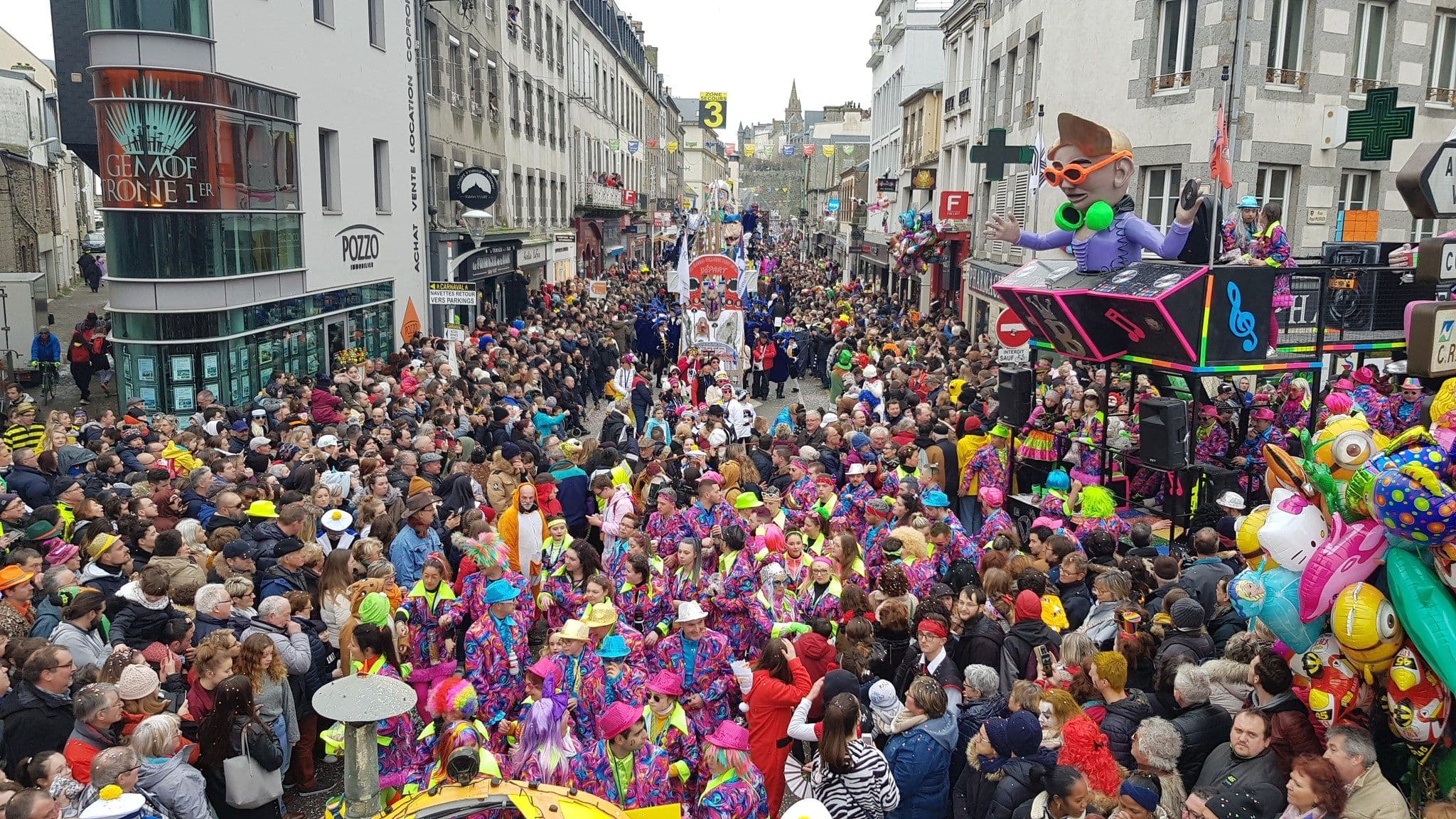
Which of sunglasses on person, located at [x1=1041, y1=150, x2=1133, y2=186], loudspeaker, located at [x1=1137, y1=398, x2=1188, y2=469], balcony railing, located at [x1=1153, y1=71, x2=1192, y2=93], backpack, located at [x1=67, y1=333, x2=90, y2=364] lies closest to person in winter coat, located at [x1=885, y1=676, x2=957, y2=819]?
loudspeaker, located at [x1=1137, y1=398, x2=1188, y2=469]

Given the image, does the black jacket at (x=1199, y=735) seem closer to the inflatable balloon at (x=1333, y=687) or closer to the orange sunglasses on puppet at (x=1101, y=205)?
the inflatable balloon at (x=1333, y=687)

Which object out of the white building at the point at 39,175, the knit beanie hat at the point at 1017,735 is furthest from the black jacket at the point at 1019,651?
the white building at the point at 39,175

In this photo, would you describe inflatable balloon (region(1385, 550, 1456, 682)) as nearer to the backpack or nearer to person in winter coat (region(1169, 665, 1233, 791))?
person in winter coat (region(1169, 665, 1233, 791))

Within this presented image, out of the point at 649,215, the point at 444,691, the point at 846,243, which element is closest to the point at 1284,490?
the point at 444,691

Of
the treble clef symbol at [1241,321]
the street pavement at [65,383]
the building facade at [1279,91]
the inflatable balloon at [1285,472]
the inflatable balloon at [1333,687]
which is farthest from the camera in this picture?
the street pavement at [65,383]

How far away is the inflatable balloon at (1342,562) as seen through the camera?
15.0ft

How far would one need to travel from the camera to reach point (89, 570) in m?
7.00

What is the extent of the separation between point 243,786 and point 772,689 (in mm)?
2966

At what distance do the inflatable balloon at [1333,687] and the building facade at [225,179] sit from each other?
14478mm

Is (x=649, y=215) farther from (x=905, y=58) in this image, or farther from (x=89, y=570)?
(x=89, y=570)

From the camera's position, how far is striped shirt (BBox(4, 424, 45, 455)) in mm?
10797

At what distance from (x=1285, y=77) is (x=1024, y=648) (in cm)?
1400

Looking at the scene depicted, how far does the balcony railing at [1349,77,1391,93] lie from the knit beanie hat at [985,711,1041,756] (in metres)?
16.2

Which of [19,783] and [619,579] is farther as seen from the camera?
[619,579]
